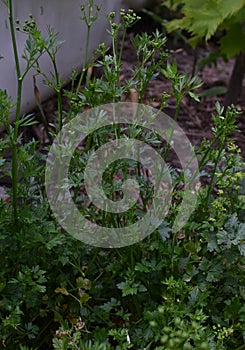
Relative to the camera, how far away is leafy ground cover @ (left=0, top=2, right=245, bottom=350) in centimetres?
143

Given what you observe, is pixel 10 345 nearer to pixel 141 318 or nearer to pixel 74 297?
pixel 74 297

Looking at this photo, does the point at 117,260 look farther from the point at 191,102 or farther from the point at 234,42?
the point at 191,102

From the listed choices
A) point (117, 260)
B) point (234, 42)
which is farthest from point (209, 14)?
point (117, 260)

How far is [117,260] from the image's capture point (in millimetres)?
1645

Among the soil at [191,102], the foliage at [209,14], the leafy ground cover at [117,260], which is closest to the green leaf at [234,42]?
the foliage at [209,14]

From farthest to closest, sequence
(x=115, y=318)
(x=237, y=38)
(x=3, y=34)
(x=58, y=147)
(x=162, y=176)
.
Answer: (x=237, y=38) → (x=3, y=34) → (x=115, y=318) → (x=162, y=176) → (x=58, y=147)

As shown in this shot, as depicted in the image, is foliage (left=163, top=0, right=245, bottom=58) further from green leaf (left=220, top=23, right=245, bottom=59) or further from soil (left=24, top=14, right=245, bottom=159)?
soil (left=24, top=14, right=245, bottom=159)

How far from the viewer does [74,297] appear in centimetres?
153

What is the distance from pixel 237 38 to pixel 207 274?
158 cm

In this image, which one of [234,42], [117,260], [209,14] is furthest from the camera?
[234,42]

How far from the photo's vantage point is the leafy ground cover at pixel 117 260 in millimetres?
1431

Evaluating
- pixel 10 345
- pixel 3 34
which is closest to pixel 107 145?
pixel 10 345

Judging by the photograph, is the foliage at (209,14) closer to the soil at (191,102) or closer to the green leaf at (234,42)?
the green leaf at (234,42)

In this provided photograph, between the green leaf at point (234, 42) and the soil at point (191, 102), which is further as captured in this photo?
the soil at point (191, 102)
